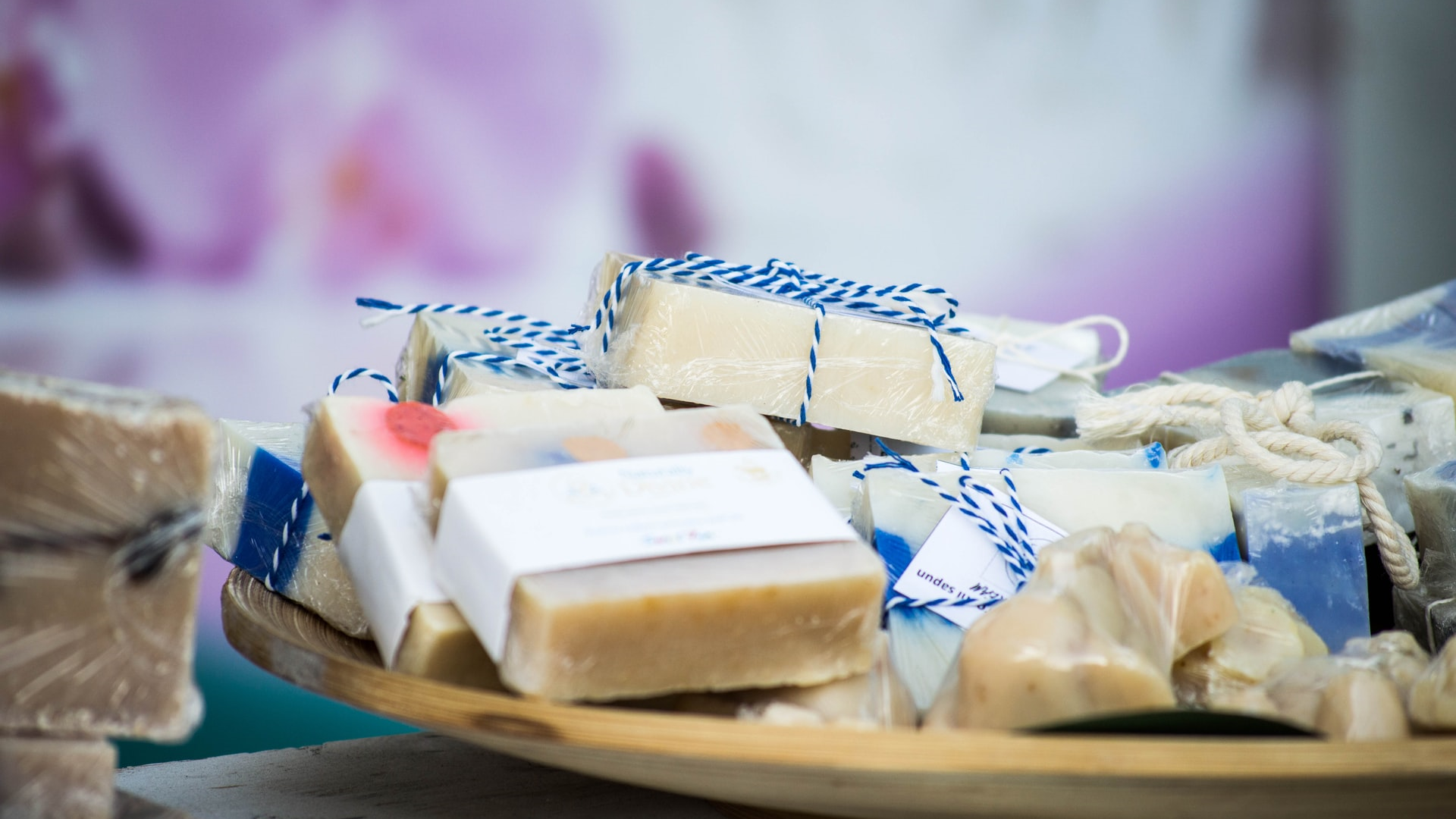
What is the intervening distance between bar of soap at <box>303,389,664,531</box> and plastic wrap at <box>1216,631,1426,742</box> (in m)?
0.51

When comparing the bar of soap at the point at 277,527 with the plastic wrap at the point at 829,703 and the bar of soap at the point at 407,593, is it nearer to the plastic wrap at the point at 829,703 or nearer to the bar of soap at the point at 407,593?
the bar of soap at the point at 407,593

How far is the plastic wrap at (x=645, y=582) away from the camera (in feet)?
2.50

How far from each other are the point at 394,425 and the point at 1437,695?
78 cm

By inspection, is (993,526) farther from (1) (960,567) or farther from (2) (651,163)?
(2) (651,163)

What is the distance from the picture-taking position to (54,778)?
0.71 metres

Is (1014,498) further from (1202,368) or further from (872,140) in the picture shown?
(872,140)

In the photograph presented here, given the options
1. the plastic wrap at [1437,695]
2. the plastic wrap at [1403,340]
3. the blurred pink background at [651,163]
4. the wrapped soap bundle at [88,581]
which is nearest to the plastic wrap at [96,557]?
the wrapped soap bundle at [88,581]

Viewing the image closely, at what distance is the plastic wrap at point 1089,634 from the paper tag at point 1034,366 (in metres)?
0.62

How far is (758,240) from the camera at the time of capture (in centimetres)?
264

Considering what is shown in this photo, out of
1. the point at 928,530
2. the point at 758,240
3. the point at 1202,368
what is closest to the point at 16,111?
the point at 758,240

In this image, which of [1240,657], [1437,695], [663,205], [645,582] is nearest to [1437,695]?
[1437,695]

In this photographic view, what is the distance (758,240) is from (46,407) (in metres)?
2.03

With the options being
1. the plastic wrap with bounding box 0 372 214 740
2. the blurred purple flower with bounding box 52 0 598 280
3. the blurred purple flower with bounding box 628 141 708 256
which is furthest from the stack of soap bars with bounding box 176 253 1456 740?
the blurred purple flower with bounding box 628 141 708 256

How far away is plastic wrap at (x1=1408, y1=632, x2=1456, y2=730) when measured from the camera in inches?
31.6
